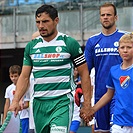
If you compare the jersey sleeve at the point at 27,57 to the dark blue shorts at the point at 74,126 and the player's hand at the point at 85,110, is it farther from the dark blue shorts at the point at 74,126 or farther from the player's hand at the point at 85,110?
the dark blue shorts at the point at 74,126

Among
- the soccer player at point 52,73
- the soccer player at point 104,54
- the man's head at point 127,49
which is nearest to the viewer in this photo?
the soccer player at point 52,73

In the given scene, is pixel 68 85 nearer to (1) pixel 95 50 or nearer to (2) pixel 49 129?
(2) pixel 49 129

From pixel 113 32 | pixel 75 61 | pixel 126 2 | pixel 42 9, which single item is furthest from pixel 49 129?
pixel 126 2

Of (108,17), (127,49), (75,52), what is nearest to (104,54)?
(108,17)

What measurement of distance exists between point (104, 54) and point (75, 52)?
47.4 inches

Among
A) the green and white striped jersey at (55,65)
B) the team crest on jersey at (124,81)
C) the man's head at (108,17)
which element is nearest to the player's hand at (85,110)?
the green and white striped jersey at (55,65)

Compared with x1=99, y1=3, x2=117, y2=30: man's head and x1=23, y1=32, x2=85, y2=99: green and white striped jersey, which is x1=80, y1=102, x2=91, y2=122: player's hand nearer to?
x1=23, y1=32, x2=85, y2=99: green and white striped jersey

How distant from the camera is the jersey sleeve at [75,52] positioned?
5892mm

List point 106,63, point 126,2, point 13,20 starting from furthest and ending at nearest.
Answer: point 13,20 → point 126,2 → point 106,63

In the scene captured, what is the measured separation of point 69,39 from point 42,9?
0.50 m

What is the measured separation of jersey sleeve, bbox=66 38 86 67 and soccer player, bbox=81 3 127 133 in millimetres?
→ 1102

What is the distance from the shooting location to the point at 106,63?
7016 millimetres

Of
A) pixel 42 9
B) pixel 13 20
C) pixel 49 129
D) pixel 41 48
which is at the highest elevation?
pixel 13 20

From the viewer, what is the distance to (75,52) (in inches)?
233
